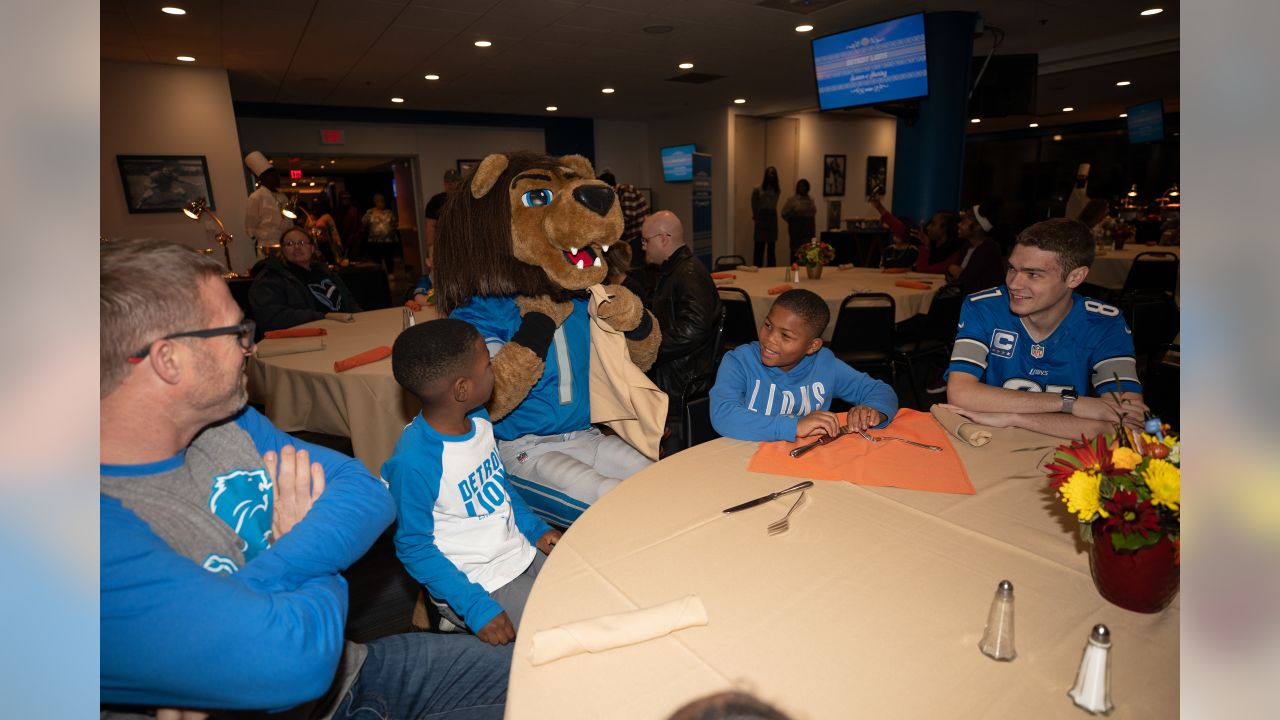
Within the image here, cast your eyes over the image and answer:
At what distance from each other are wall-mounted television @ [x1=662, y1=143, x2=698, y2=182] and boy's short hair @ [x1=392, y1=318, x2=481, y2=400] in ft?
38.9

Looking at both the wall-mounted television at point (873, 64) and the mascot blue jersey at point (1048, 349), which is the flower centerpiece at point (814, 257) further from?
the mascot blue jersey at point (1048, 349)

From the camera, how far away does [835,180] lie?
13.9 metres

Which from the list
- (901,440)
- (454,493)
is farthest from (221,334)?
(901,440)

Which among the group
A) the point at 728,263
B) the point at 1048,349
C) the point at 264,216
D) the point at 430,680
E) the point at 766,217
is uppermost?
the point at 766,217

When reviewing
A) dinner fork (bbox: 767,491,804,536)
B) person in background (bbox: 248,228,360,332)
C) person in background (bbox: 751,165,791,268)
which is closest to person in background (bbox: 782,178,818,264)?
person in background (bbox: 751,165,791,268)

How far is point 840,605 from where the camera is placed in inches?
39.1

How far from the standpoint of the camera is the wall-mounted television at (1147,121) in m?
10.9

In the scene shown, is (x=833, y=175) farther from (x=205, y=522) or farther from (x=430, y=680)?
(x=205, y=522)

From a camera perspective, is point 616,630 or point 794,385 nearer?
point 616,630

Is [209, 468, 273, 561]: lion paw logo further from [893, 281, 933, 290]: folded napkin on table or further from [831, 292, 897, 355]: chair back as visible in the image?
[893, 281, 933, 290]: folded napkin on table

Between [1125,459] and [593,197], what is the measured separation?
4.92ft

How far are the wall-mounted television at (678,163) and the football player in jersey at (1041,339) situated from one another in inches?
439
